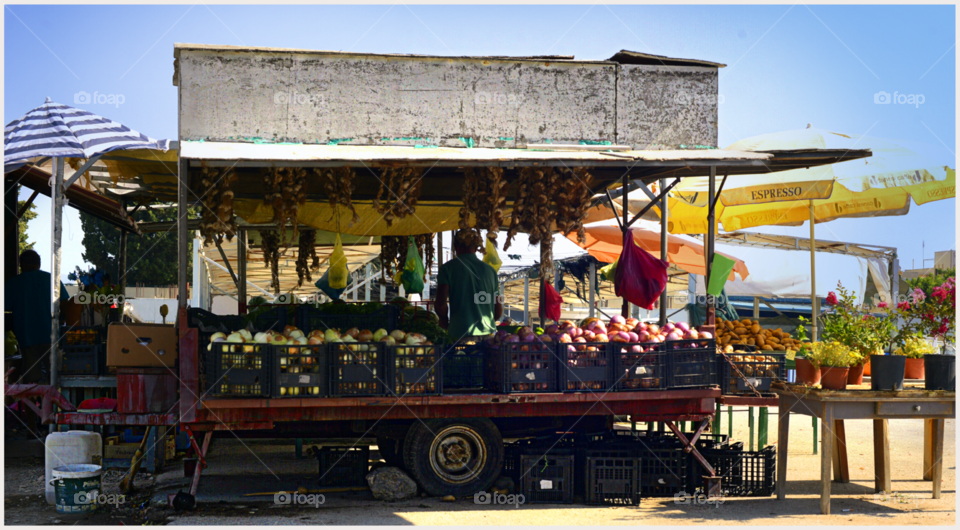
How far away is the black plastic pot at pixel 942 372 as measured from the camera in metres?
7.21

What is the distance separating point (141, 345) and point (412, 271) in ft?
19.8

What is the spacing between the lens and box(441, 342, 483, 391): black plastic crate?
292 inches

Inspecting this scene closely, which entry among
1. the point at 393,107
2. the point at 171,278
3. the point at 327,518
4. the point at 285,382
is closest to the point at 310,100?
the point at 393,107

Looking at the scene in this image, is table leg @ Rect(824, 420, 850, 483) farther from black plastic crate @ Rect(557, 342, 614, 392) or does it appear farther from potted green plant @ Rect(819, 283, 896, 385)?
black plastic crate @ Rect(557, 342, 614, 392)

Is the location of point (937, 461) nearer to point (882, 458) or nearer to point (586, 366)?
point (882, 458)

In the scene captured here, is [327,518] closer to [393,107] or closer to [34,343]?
[393,107]

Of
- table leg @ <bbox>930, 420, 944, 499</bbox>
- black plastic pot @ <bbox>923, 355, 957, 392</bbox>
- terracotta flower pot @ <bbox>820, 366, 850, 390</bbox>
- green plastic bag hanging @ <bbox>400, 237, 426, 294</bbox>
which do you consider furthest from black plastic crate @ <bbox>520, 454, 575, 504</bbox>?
green plastic bag hanging @ <bbox>400, 237, 426, 294</bbox>

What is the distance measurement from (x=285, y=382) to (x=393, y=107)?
3684 millimetres

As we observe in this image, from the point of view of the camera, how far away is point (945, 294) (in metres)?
7.42

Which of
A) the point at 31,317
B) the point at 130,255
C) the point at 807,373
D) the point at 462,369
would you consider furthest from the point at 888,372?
the point at 130,255

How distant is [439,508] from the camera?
23.4 feet

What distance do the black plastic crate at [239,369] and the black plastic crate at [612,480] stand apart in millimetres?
3247

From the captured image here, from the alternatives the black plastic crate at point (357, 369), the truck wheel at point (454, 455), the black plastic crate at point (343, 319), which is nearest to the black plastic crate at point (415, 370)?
the black plastic crate at point (357, 369)

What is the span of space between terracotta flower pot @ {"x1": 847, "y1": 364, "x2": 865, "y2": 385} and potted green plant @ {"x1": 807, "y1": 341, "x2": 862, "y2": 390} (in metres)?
0.10
